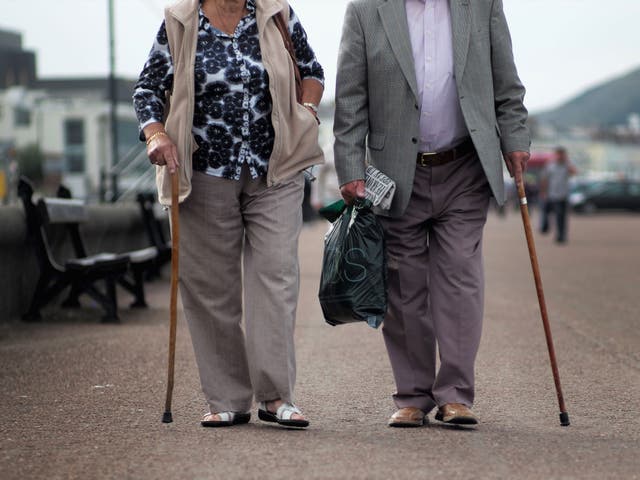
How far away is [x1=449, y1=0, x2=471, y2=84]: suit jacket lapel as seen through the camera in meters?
5.27

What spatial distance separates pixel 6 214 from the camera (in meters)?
9.57

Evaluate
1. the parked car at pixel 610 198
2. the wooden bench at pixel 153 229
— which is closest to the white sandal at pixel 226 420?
the wooden bench at pixel 153 229

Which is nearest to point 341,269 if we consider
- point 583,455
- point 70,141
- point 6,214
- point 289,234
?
point 289,234

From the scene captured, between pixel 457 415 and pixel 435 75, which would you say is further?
pixel 435 75

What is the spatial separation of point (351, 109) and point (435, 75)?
0.37 m

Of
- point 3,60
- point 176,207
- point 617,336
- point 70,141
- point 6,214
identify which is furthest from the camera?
point 70,141

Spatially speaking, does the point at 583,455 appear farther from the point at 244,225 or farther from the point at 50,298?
the point at 50,298

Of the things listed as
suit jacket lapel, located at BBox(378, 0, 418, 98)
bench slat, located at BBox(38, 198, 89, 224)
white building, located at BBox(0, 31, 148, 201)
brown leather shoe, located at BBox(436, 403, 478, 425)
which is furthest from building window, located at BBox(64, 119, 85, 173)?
brown leather shoe, located at BBox(436, 403, 478, 425)

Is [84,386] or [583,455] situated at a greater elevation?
Answer: [583,455]

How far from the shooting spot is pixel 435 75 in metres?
5.34

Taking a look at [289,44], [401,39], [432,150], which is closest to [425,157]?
[432,150]

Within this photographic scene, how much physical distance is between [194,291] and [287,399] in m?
0.58

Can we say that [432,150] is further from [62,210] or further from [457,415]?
[62,210]

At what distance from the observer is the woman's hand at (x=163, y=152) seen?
16.6 ft
